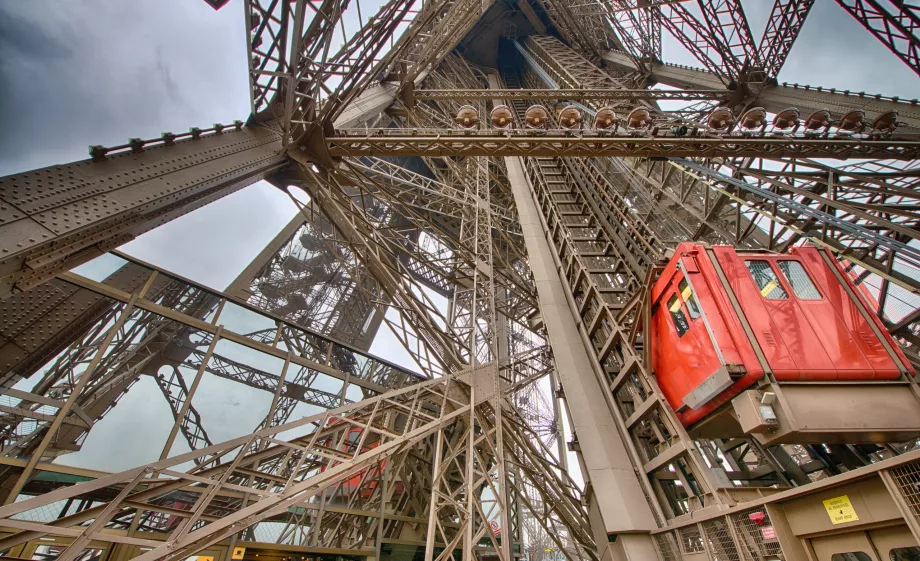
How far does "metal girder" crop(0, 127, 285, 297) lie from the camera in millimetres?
3211

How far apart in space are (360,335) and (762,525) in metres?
17.9

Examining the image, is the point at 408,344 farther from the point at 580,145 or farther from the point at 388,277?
the point at 580,145

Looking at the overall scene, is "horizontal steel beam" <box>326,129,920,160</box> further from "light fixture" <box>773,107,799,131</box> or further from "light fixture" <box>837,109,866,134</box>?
"light fixture" <box>773,107,799,131</box>

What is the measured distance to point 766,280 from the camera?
4.52 m

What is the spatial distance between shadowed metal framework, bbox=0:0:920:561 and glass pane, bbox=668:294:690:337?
55 cm

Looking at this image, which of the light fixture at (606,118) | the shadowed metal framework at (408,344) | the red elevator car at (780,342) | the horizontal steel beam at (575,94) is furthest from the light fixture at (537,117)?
the horizontal steel beam at (575,94)

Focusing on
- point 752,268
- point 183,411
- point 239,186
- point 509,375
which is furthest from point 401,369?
Answer: point 752,268

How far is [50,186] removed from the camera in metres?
3.49

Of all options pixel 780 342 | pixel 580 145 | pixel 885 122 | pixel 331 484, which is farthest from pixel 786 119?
pixel 331 484

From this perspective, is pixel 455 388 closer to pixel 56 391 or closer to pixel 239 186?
pixel 239 186

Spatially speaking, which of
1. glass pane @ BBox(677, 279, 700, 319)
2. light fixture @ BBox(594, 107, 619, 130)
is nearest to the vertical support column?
glass pane @ BBox(677, 279, 700, 319)

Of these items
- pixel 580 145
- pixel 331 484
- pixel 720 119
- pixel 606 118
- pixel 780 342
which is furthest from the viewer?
pixel 606 118

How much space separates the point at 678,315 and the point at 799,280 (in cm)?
138

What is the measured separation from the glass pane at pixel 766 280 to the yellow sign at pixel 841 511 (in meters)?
2.34
